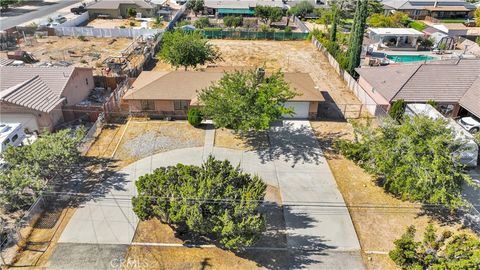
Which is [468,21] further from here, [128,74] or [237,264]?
[237,264]

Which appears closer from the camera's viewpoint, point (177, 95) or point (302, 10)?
point (177, 95)

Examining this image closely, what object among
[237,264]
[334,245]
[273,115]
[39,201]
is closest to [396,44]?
[273,115]

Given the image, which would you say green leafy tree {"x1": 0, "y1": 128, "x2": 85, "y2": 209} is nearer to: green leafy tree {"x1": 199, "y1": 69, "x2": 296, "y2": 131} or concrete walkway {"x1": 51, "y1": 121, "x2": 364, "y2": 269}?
concrete walkway {"x1": 51, "y1": 121, "x2": 364, "y2": 269}

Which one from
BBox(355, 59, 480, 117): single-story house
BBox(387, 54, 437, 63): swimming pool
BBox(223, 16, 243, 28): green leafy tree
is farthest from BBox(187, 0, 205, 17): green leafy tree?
BBox(355, 59, 480, 117): single-story house

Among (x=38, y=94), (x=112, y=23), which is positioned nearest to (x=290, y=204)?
(x=38, y=94)

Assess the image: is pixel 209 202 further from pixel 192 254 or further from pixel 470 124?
pixel 470 124

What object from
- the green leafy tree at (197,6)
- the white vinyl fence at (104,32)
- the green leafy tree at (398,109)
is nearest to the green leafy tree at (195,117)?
the green leafy tree at (398,109)
